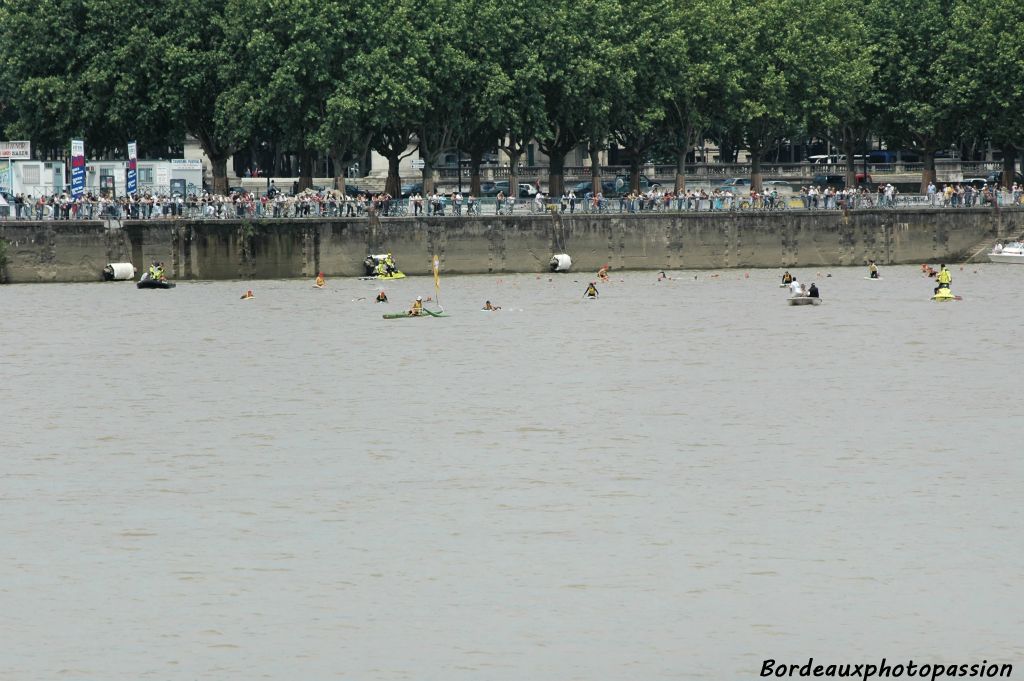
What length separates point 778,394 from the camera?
5350 centimetres

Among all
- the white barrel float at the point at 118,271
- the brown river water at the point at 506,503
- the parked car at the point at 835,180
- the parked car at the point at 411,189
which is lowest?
the brown river water at the point at 506,503

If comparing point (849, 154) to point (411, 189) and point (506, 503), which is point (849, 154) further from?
point (506, 503)

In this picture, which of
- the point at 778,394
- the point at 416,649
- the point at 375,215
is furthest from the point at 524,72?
the point at 416,649

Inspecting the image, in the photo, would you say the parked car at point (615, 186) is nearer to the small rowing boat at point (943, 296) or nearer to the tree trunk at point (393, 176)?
the tree trunk at point (393, 176)

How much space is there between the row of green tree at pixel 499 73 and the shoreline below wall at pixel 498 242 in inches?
284

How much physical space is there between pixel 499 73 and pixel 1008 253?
94.0 ft

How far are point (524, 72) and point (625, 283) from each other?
15.7m

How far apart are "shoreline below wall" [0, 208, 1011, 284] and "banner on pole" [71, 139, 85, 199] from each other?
2.93m

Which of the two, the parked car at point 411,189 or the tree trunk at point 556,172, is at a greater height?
the tree trunk at point 556,172

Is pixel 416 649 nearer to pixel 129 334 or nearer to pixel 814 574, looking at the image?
pixel 814 574

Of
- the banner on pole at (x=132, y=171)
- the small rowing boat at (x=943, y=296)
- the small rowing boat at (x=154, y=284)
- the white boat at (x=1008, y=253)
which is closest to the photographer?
the small rowing boat at (x=943, y=296)

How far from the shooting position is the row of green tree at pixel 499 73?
101 metres

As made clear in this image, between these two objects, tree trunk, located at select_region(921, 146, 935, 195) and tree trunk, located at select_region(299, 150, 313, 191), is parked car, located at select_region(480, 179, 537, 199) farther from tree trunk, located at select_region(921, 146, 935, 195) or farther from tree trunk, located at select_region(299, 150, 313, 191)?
tree trunk, located at select_region(921, 146, 935, 195)

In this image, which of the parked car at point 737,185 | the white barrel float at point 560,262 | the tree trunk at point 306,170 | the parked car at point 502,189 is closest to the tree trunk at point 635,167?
the parked car at point 737,185
